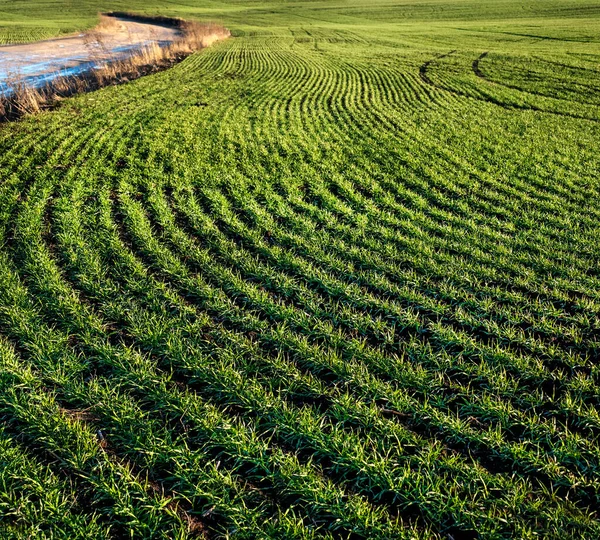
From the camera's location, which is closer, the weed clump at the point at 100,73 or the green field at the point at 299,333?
the green field at the point at 299,333

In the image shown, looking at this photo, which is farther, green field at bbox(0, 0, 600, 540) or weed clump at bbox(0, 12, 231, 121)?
weed clump at bbox(0, 12, 231, 121)

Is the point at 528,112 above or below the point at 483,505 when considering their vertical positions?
above

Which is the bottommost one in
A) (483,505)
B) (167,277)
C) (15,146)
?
(483,505)

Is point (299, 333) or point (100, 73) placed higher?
point (100, 73)

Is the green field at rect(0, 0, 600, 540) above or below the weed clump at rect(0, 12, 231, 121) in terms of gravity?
below

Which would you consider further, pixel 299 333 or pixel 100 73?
pixel 100 73

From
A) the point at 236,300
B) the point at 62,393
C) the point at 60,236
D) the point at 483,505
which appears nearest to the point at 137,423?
the point at 62,393

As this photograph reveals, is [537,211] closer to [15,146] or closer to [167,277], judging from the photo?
[167,277]

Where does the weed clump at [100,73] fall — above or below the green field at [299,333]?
above
